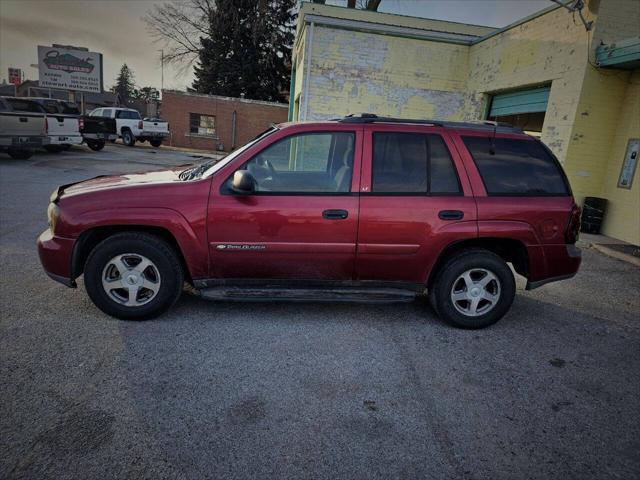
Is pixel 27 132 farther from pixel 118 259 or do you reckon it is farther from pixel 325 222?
pixel 325 222

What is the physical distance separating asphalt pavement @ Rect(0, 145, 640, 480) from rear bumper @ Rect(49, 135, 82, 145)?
1348 centimetres

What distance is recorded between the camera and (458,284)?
154 inches

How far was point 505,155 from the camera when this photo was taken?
3863 millimetres

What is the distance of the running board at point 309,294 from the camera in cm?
363

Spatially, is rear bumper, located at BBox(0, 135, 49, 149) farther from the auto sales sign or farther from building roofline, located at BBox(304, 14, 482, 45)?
the auto sales sign

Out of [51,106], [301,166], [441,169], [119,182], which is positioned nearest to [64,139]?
[51,106]

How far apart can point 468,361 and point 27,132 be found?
52.7 ft

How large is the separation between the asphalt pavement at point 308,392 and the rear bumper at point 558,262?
530mm

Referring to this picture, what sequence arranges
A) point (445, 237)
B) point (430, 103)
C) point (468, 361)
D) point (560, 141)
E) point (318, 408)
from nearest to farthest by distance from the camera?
point (318, 408), point (468, 361), point (445, 237), point (560, 141), point (430, 103)

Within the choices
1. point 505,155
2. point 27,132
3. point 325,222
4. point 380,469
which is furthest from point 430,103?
point 27,132

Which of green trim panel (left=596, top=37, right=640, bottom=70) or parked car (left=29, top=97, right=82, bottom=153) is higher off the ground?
green trim panel (left=596, top=37, right=640, bottom=70)

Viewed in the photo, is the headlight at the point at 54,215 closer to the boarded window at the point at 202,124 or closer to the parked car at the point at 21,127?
the parked car at the point at 21,127

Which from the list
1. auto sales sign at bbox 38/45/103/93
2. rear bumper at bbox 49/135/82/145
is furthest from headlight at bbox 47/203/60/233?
auto sales sign at bbox 38/45/103/93

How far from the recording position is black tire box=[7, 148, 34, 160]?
14.4 metres
